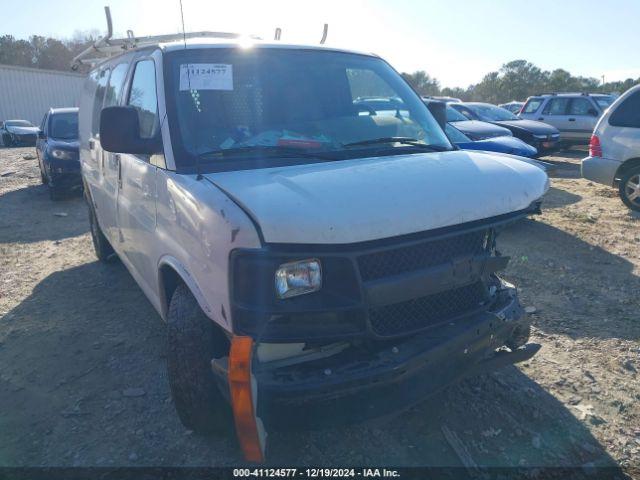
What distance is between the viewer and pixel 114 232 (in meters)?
4.43

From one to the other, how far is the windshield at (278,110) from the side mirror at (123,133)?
222 millimetres

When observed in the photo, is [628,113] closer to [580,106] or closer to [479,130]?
[479,130]

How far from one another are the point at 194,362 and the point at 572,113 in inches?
634

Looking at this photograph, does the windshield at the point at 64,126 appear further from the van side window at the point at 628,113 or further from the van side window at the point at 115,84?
the van side window at the point at 628,113

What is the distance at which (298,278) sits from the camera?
7.09ft

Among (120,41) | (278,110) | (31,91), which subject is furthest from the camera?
(31,91)

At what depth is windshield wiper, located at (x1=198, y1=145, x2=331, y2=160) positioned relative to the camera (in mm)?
2787

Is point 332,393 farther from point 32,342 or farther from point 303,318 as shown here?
point 32,342

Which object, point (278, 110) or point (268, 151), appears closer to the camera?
point (268, 151)

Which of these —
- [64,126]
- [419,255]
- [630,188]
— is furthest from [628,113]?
[64,126]

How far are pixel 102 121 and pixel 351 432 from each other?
2.26 metres

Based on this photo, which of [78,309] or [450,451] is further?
[78,309]

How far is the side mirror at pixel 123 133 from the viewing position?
2.85 meters

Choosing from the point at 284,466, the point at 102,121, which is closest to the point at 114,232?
the point at 102,121
